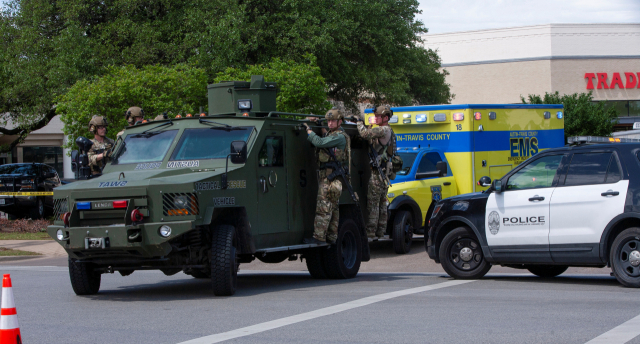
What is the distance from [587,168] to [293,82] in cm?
1376

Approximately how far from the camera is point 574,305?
25.9 ft

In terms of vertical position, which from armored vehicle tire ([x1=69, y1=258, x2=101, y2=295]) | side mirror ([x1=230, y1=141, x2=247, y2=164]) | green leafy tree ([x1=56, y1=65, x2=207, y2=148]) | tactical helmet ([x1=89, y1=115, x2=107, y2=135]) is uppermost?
green leafy tree ([x1=56, y1=65, x2=207, y2=148])

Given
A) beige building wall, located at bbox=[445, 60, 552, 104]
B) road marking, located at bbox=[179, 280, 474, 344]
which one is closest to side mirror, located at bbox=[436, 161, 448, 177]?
road marking, located at bbox=[179, 280, 474, 344]

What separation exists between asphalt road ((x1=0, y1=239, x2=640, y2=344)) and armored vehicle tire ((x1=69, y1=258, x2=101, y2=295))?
124 mm

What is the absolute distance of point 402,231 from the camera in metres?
14.1

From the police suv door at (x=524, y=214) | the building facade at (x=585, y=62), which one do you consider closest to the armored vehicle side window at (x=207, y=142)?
the police suv door at (x=524, y=214)

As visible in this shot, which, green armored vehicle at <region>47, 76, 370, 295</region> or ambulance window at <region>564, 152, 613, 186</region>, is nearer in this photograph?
green armored vehicle at <region>47, 76, 370, 295</region>

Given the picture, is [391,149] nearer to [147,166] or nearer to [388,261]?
[388,261]

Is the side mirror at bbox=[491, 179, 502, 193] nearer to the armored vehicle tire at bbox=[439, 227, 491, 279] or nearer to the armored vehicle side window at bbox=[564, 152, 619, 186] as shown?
the armored vehicle tire at bbox=[439, 227, 491, 279]

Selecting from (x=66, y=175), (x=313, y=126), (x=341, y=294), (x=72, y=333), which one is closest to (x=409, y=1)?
(x=66, y=175)

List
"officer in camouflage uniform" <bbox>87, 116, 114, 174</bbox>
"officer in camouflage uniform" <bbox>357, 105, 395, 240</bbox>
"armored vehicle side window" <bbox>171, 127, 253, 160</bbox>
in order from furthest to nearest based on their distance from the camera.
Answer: "officer in camouflage uniform" <bbox>357, 105, 395, 240</bbox>, "officer in camouflage uniform" <bbox>87, 116, 114, 174</bbox>, "armored vehicle side window" <bbox>171, 127, 253, 160</bbox>

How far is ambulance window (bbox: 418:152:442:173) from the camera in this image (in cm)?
1490

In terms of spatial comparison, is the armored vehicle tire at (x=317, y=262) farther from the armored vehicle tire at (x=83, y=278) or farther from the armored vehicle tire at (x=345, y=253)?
the armored vehicle tire at (x=83, y=278)

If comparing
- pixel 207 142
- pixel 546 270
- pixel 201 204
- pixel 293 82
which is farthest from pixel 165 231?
pixel 293 82
